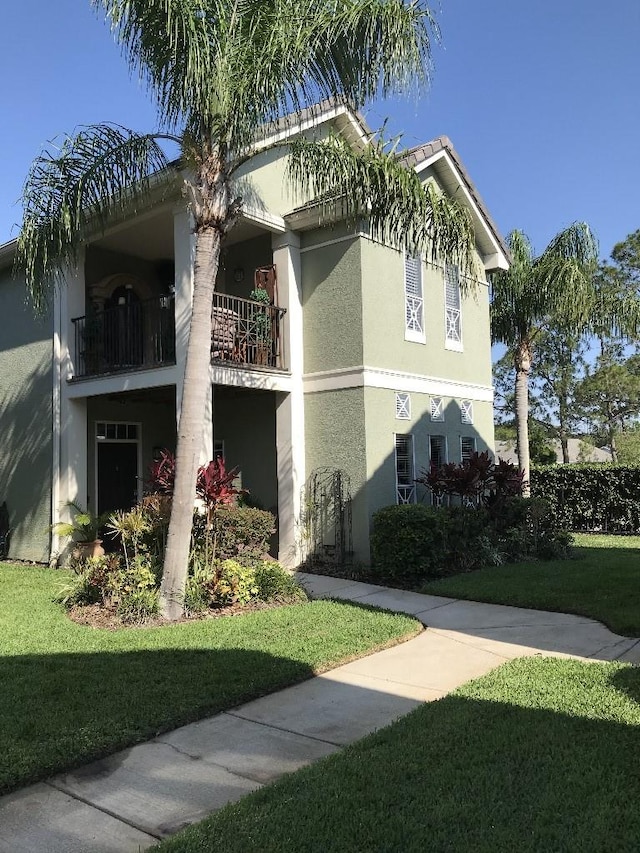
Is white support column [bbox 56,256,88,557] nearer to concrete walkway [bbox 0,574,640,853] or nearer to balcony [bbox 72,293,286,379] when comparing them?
balcony [bbox 72,293,286,379]

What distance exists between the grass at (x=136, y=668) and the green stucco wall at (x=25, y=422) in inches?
178

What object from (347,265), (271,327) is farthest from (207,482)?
(347,265)

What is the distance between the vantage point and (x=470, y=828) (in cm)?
329

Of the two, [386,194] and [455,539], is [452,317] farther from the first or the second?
[386,194]

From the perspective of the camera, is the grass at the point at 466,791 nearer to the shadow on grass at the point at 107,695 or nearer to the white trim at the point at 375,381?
the shadow on grass at the point at 107,695

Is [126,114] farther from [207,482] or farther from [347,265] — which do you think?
[207,482]

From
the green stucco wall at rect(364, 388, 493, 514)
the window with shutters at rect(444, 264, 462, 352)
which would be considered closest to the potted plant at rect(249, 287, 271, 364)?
the green stucco wall at rect(364, 388, 493, 514)

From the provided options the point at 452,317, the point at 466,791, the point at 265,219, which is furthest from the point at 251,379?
the point at 466,791

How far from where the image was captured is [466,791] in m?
3.67

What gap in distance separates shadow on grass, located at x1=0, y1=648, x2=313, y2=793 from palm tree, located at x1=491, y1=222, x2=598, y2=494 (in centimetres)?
1169

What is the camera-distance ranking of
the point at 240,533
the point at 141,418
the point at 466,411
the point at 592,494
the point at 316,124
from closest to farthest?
the point at 240,533 → the point at 316,124 → the point at 141,418 → the point at 466,411 → the point at 592,494

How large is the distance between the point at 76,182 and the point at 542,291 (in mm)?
11670

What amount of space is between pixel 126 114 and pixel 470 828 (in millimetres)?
9393

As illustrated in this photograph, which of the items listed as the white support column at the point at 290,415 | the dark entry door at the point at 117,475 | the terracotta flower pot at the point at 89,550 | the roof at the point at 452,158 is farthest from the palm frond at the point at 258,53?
the dark entry door at the point at 117,475
